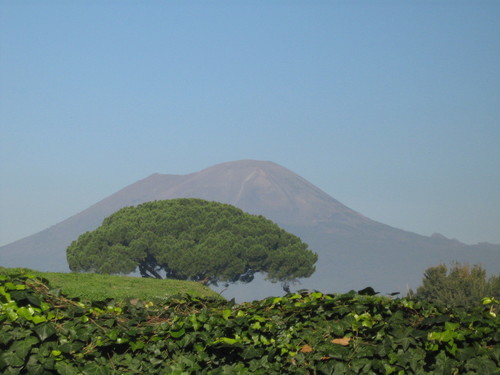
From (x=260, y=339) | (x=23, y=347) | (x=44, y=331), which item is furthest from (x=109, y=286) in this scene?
(x=260, y=339)

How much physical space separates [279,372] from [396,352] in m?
1.24

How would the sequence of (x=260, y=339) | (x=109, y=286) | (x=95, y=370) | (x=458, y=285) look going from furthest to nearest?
(x=458, y=285) < (x=109, y=286) < (x=260, y=339) < (x=95, y=370)

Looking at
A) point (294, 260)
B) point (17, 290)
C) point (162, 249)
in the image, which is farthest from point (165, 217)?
point (17, 290)

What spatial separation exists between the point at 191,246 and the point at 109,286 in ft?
82.8

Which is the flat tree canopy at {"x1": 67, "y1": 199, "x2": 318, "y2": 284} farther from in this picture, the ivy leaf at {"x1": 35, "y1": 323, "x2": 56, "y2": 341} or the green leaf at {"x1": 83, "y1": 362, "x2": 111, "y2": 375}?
the green leaf at {"x1": 83, "y1": 362, "x2": 111, "y2": 375}

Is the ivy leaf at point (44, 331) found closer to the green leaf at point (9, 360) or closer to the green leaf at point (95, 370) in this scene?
the green leaf at point (9, 360)

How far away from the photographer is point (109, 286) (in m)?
19.3

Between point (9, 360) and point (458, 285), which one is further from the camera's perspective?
point (458, 285)

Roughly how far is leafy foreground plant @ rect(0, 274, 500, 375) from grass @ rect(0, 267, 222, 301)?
9.44 meters

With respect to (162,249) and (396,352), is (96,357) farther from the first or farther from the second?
(162,249)

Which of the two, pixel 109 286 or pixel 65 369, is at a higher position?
pixel 65 369

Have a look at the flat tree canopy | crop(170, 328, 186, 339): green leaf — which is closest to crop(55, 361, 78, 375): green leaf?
crop(170, 328, 186, 339): green leaf

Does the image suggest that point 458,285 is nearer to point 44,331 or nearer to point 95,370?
point 95,370

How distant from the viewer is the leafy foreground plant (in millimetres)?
6500
